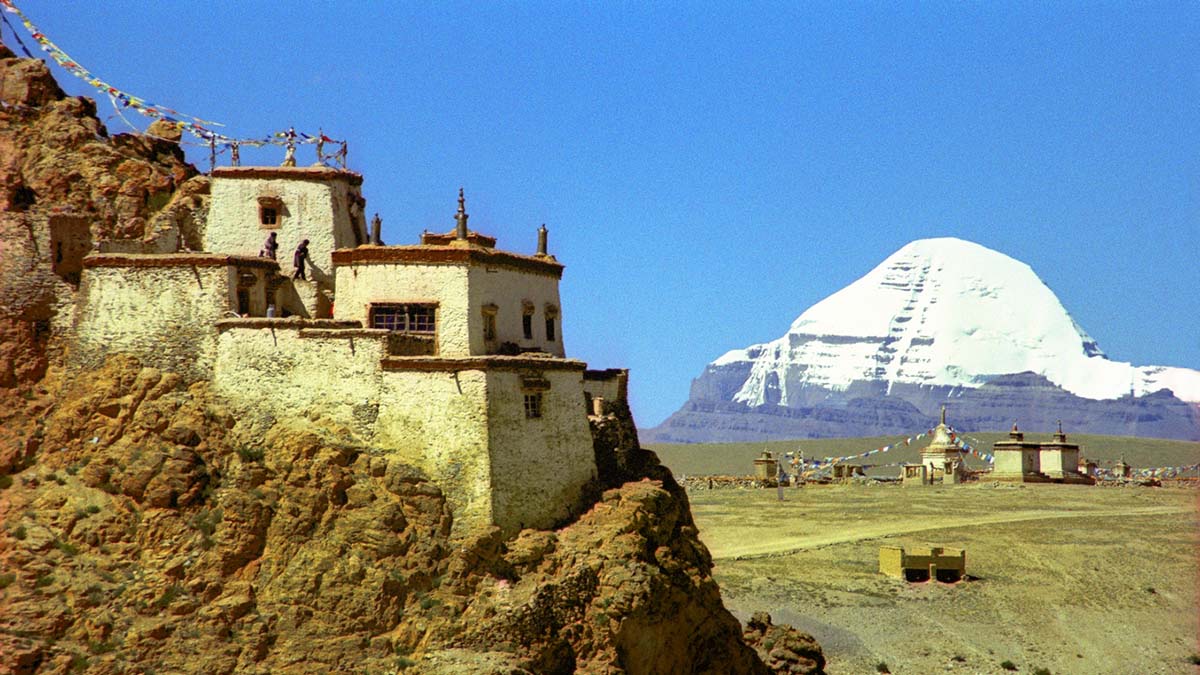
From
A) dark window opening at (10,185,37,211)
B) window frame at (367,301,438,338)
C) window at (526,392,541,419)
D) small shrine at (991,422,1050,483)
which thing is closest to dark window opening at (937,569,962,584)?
window at (526,392,541,419)

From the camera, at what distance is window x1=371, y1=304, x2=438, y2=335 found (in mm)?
38625

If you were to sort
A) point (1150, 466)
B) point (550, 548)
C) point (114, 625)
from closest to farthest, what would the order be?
point (114, 625) < point (550, 548) < point (1150, 466)

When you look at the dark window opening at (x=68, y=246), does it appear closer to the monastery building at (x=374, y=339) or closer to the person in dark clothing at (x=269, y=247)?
the monastery building at (x=374, y=339)

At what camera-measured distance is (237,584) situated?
114ft

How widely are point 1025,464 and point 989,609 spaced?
35.0 meters

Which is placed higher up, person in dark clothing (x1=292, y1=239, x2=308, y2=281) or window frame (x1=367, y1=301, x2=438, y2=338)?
person in dark clothing (x1=292, y1=239, x2=308, y2=281)

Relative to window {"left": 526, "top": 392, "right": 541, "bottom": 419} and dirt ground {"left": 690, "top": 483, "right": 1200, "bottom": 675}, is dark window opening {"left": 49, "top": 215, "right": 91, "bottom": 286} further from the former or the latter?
dirt ground {"left": 690, "top": 483, "right": 1200, "bottom": 675}

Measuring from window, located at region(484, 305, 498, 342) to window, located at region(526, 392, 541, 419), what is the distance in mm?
2346

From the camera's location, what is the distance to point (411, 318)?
A: 1524 inches

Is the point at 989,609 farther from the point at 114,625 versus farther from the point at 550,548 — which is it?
the point at 114,625

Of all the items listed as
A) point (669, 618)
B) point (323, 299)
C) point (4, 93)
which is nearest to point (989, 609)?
point (669, 618)

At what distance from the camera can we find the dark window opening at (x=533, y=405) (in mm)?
37656

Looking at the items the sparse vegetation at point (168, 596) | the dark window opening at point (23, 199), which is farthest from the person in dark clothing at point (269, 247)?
the sparse vegetation at point (168, 596)

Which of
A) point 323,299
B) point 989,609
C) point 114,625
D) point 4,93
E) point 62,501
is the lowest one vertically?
point 989,609
